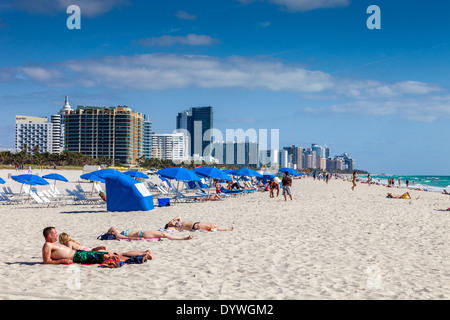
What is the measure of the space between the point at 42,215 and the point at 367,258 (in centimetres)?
1103

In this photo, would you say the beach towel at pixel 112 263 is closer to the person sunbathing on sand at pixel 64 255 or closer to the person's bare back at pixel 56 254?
the person sunbathing on sand at pixel 64 255

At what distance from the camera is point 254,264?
688 cm

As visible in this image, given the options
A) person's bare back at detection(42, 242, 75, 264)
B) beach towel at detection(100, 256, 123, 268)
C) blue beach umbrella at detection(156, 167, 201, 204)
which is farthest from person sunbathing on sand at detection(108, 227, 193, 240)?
blue beach umbrella at detection(156, 167, 201, 204)

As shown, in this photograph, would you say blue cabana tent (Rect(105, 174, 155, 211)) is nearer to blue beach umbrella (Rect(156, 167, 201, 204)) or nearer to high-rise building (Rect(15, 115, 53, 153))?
blue beach umbrella (Rect(156, 167, 201, 204))

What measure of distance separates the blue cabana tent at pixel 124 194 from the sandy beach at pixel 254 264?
1.97 metres

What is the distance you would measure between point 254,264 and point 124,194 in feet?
28.3

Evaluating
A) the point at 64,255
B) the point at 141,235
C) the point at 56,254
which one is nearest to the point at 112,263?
the point at 64,255

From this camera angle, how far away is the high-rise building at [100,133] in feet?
470

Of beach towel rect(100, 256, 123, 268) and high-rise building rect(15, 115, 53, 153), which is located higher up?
high-rise building rect(15, 115, 53, 153)

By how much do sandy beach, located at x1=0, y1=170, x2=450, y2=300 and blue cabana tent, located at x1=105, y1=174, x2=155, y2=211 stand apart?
77.7 inches

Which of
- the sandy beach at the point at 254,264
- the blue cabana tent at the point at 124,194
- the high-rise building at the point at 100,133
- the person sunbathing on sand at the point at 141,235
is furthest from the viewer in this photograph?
the high-rise building at the point at 100,133

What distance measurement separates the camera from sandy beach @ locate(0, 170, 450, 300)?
528cm

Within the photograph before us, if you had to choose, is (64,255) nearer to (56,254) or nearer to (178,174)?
(56,254)

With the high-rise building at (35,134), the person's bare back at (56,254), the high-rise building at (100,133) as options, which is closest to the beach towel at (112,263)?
the person's bare back at (56,254)
